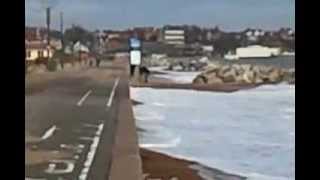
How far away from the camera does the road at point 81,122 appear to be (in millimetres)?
1391

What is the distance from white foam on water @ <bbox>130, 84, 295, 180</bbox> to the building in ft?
0.97

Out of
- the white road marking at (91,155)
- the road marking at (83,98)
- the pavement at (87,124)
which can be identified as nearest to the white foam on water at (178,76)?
the pavement at (87,124)

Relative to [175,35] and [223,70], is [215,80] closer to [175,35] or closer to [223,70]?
[223,70]

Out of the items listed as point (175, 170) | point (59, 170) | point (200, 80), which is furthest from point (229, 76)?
point (59, 170)

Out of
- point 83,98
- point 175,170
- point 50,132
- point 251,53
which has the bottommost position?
point 175,170

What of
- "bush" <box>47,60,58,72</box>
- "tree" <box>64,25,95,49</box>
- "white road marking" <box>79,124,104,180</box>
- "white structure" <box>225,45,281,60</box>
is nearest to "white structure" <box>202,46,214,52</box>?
"white structure" <box>225,45,281,60</box>

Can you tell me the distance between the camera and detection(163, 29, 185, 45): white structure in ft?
4.28

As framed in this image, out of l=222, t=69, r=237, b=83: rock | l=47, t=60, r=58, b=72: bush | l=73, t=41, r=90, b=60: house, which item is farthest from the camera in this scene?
l=222, t=69, r=237, b=83: rock

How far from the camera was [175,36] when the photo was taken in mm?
1316

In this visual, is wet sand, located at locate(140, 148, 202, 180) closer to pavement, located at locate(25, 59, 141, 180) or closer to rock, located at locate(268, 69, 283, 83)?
pavement, located at locate(25, 59, 141, 180)

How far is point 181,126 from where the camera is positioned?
67.6 inches

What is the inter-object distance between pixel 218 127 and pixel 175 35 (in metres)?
0.43

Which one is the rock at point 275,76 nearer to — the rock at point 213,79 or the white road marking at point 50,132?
the rock at point 213,79
